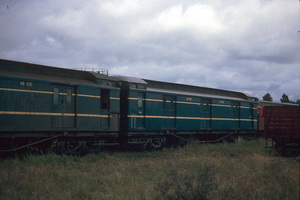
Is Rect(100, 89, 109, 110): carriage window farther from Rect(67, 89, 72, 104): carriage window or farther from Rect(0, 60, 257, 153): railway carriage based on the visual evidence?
Rect(67, 89, 72, 104): carriage window

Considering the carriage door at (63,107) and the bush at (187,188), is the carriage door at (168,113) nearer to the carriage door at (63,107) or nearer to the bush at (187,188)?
the carriage door at (63,107)

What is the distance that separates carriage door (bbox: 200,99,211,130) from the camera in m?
22.8

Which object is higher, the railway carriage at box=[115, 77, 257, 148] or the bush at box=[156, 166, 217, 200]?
the railway carriage at box=[115, 77, 257, 148]

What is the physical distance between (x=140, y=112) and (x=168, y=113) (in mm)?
2442

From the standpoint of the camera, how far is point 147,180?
9.81 meters

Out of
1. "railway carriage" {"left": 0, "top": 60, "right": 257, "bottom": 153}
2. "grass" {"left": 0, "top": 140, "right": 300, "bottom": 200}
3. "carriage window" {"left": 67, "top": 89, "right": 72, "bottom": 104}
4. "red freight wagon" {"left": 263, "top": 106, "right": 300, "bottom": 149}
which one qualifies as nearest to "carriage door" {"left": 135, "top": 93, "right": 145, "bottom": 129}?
"railway carriage" {"left": 0, "top": 60, "right": 257, "bottom": 153}

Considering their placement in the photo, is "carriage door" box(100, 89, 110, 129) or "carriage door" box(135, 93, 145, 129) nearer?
"carriage door" box(100, 89, 110, 129)

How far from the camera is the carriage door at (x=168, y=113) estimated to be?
20125 millimetres

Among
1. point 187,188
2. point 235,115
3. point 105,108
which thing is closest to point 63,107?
point 105,108

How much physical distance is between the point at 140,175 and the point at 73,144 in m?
6.78

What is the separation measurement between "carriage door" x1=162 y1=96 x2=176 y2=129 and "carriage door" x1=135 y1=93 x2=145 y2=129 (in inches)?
69.5

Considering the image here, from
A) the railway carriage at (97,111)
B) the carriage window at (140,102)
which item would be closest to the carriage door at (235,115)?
the railway carriage at (97,111)

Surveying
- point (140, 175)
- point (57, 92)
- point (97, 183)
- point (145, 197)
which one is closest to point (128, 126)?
point (57, 92)

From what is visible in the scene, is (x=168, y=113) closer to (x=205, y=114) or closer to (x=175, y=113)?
(x=175, y=113)
